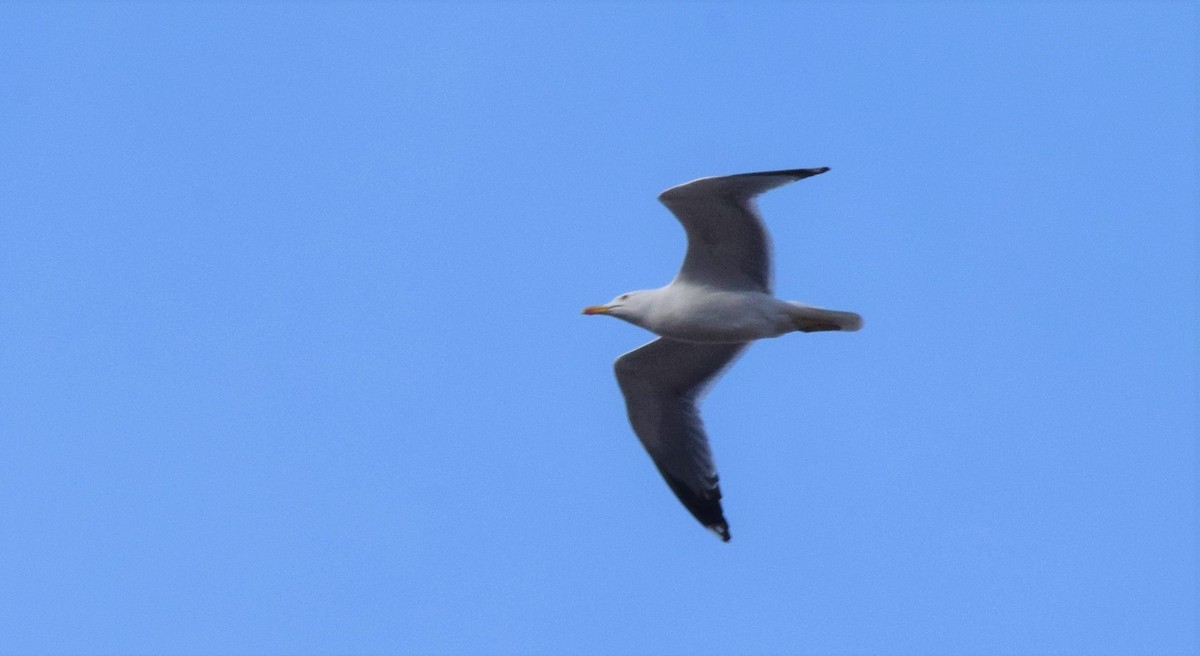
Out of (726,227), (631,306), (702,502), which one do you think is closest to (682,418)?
(702,502)

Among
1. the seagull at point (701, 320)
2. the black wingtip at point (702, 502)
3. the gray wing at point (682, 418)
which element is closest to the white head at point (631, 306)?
the seagull at point (701, 320)

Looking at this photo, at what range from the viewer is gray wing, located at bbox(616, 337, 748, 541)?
40.0 ft

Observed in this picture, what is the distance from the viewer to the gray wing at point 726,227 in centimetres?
1068

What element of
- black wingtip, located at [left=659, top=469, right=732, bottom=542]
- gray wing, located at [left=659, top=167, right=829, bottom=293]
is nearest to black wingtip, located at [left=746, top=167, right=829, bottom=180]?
gray wing, located at [left=659, top=167, right=829, bottom=293]

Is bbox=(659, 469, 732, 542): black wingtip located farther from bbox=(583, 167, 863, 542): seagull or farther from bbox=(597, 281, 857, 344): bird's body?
bbox=(597, 281, 857, 344): bird's body

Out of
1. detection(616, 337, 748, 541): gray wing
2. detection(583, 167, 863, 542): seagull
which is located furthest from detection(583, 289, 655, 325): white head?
detection(616, 337, 748, 541): gray wing

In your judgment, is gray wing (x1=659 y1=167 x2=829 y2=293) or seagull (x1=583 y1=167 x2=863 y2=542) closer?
gray wing (x1=659 y1=167 x2=829 y2=293)

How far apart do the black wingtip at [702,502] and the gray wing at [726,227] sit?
5.68ft

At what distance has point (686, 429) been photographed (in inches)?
481

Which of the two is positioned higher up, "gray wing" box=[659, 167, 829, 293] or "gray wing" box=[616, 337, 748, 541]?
"gray wing" box=[659, 167, 829, 293]

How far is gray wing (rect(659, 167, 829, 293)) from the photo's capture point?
10680 millimetres

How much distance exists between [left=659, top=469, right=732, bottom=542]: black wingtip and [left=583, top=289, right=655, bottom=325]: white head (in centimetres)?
136

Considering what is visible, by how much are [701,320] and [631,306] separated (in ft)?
2.01

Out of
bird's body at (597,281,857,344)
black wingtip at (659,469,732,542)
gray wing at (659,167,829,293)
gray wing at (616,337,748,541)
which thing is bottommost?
black wingtip at (659,469,732,542)
